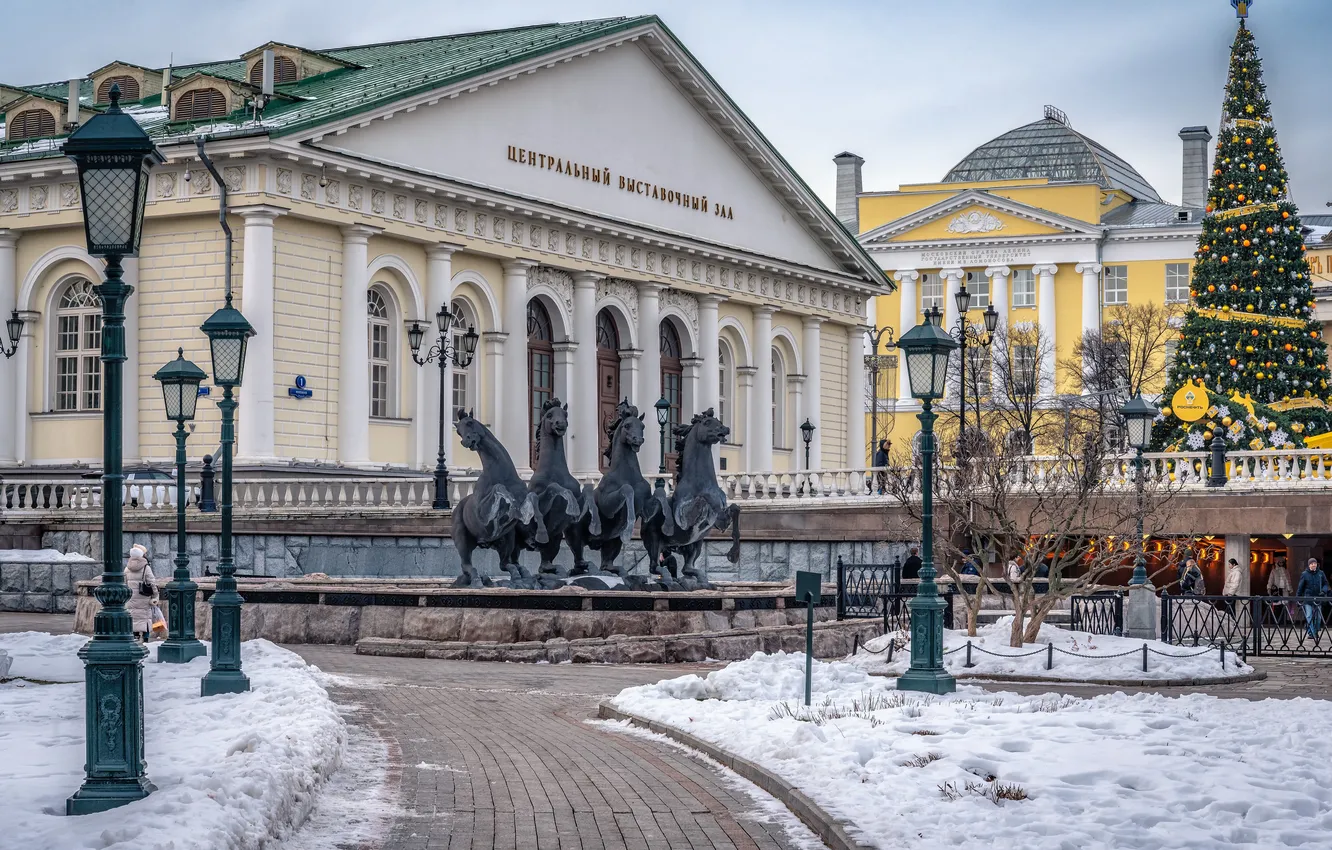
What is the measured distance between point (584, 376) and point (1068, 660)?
34356 mm

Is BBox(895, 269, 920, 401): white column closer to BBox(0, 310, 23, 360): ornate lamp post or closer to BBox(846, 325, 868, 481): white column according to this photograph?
BBox(846, 325, 868, 481): white column

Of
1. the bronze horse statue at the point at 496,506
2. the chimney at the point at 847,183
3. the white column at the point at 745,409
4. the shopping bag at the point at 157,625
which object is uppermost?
the chimney at the point at 847,183

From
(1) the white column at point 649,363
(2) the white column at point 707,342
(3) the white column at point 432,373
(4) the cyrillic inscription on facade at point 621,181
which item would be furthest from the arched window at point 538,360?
(2) the white column at point 707,342

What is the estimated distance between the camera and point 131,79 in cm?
5594

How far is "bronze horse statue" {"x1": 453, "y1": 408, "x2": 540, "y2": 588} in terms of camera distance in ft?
91.5

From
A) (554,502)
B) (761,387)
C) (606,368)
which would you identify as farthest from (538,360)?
(554,502)

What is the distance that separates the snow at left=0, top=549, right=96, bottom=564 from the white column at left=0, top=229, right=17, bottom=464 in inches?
441

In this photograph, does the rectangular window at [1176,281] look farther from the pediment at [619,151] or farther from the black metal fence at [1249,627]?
the black metal fence at [1249,627]

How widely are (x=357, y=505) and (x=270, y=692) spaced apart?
26.1 metres

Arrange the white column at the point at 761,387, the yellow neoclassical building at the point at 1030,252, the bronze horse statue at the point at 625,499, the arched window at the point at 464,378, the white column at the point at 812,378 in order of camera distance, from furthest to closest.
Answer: the yellow neoclassical building at the point at 1030,252
the white column at the point at 812,378
the white column at the point at 761,387
the arched window at the point at 464,378
the bronze horse statue at the point at 625,499

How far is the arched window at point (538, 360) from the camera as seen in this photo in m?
56.4

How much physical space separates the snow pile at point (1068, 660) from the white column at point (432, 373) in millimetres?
27166

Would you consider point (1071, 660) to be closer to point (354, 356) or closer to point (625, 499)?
point (625, 499)

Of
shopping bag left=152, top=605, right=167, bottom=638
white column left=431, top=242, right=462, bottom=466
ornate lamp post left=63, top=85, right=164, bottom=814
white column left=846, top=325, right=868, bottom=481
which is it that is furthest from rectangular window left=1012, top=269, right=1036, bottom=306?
ornate lamp post left=63, top=85, right=164, bottom=814
